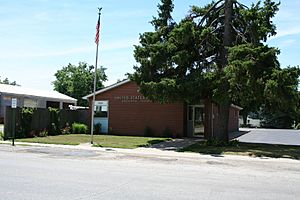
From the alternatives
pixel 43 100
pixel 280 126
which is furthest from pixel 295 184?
pixel 280 126

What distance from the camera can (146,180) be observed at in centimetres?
966

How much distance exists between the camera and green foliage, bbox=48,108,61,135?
27.1 metres

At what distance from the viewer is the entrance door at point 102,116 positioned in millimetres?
30281

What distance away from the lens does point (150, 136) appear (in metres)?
28.0

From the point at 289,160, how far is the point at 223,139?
5736mm

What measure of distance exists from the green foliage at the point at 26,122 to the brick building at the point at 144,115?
672 cm

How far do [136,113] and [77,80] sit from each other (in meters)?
33.3

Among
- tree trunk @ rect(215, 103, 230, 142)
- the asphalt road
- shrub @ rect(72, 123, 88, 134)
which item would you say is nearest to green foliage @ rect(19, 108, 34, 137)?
shrub @ rect(72, 123, 88, 134)

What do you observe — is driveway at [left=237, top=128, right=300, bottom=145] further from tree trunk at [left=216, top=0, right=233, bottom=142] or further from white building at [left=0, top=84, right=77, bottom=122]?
white building at [left=0, top=84, right=77, bottom=122]

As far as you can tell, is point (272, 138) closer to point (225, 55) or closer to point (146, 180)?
point (225, 55)

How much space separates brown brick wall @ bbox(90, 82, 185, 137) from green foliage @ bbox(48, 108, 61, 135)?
417 cm

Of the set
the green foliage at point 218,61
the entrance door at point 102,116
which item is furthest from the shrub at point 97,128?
the green foliage at point 218,61

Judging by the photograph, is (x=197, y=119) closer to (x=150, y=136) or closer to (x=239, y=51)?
(x=150, y=136)

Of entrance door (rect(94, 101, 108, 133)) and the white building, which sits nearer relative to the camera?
entrance door (rect(94, 101, 108, 133))
